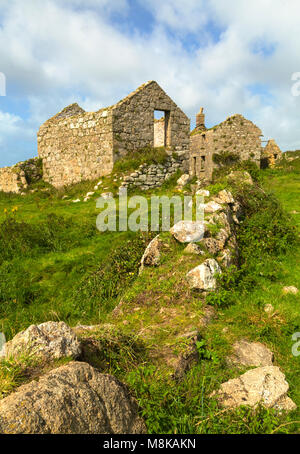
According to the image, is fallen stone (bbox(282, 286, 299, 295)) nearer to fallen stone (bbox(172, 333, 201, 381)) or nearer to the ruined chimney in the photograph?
fallen stone (bbox(172, 333, 201, 381))

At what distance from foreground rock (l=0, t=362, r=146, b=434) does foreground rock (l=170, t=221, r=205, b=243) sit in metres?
3.66

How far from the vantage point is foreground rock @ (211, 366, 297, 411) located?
117 inches

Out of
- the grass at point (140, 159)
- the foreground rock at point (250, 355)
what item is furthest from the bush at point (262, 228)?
the grass at point (140, 159)

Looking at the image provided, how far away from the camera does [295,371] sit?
370cm

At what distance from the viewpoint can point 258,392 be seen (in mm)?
3033

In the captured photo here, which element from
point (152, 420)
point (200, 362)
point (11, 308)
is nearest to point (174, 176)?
point (11, 308)

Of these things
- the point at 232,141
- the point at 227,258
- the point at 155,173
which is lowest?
the point at 227,258

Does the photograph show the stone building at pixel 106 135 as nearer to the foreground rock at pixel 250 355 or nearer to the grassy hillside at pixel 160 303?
the grassy hillside at pixel 160 303

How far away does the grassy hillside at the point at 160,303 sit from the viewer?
2885 mm

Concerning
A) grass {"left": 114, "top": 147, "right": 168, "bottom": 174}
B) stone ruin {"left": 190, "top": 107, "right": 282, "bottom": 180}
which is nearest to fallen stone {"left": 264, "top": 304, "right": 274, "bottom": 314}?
grass {"left": 114, "top": 147, "right": 168, "bottom": 174}

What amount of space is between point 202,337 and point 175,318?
0.55 meters

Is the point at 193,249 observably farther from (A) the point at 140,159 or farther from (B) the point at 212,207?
(A) the point at 140,159

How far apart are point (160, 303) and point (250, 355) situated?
162cm

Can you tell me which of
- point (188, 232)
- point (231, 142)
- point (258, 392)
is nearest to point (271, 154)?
point (231, 142)
